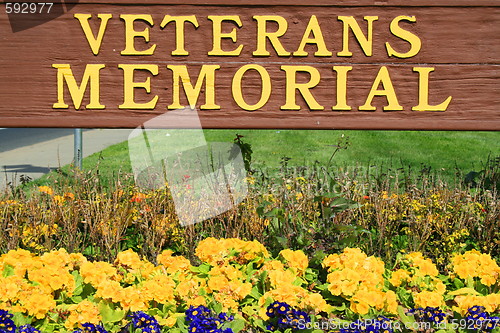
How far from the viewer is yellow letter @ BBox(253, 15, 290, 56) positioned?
11.9 feet

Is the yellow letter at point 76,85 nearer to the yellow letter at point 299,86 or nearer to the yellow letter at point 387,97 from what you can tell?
the yellow letter at point 299,86

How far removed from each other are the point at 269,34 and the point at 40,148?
850 cm

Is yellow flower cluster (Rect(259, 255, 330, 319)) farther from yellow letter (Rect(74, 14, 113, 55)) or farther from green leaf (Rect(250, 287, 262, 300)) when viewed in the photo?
yellow letter (Rect(74, 14, 113, 55))

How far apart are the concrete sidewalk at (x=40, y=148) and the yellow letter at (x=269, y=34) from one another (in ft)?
16.3

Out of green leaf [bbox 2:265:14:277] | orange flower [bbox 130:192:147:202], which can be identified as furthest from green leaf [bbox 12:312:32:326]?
orange flower [bbox 130:192:147:202]

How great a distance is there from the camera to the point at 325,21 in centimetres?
362

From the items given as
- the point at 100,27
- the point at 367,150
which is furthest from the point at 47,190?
the point at 367,150

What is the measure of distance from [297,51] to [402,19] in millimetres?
571

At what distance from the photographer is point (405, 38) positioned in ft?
11.9

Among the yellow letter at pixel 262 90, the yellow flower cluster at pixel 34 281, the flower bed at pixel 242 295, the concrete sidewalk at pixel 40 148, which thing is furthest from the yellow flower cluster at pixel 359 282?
the concrete sidewalk at pixel 40 148

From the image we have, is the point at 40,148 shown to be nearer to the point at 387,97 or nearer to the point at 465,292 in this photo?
the point at 387,97

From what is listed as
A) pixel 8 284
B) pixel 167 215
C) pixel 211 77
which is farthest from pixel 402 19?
pixel 8 284

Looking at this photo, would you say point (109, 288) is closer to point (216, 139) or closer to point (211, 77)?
point (211, 77)

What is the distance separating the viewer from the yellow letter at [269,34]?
361 cm
